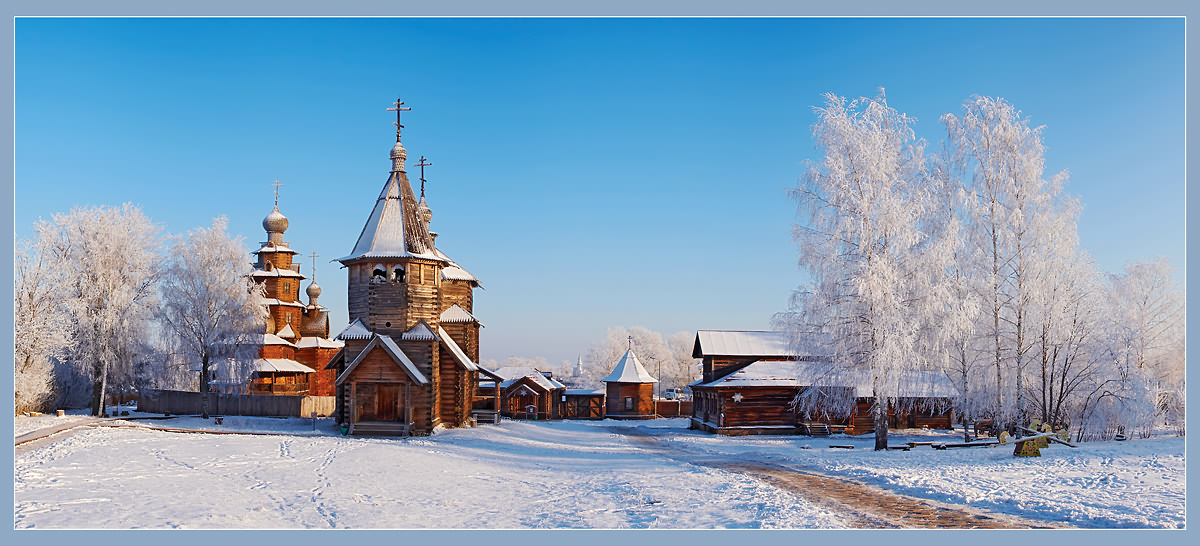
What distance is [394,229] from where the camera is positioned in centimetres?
3016

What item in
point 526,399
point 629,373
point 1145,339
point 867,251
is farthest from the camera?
point 629,373

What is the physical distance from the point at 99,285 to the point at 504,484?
85.7 ft

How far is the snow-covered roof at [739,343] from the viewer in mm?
38219

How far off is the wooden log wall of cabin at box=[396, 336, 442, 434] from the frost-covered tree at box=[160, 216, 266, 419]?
38.1ft

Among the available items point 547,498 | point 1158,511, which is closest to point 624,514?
Result: point 547,498

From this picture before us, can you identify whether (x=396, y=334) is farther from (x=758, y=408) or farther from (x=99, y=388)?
(x=758, y=408)

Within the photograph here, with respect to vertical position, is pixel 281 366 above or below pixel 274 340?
below

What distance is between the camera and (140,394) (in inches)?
1538

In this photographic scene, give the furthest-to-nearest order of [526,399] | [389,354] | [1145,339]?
[526,399], [389,354], [1145,339]

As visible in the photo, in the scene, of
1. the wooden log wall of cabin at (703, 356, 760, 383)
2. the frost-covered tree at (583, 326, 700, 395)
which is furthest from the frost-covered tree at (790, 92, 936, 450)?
the frost-covered tree at (583, 326, 700, 395)

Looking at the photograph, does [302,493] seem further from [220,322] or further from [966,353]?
[220,322]

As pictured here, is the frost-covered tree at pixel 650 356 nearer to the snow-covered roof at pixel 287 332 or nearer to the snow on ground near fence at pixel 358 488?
the snow-covered roof at pixel 287 332

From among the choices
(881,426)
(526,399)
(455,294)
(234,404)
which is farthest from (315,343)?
(881,426)

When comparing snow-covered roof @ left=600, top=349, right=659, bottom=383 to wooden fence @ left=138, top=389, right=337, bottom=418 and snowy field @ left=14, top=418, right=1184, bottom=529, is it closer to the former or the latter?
wooden fence @ left=138, top=389, right=337, bottom=418
